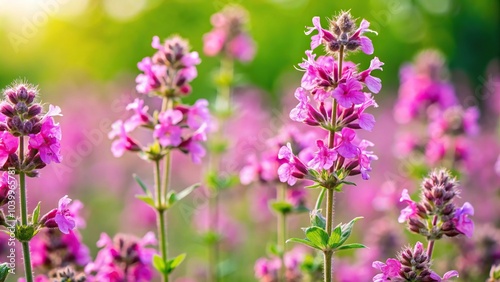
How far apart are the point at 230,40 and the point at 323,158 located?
451cm

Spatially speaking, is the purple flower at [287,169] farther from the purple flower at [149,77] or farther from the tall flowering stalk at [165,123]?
Answer: the purple flower at [149,77]

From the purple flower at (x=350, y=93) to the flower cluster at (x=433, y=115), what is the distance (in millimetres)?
3627

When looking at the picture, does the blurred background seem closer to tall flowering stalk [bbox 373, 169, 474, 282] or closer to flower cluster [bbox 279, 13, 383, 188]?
tall flowering stalk [bbox 373, 169, 474, 282]

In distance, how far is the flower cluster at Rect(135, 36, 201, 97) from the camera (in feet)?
17.1

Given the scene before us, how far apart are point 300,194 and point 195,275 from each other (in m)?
2.82

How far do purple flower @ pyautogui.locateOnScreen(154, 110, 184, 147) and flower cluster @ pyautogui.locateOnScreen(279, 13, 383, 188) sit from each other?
1.01m

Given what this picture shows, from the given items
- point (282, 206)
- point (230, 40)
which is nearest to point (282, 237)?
point (282, 206)

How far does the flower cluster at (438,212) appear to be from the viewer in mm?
4305

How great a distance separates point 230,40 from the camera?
8352mm

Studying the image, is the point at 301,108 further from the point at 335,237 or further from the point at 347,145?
the point at 335,237

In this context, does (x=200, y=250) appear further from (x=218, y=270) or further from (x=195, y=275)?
(x=218, y=270)

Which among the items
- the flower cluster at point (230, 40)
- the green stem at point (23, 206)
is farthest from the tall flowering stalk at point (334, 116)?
the flower cluster at point (230, 40)

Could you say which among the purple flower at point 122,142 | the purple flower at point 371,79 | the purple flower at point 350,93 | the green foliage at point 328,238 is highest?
the purple flower at point 371,79

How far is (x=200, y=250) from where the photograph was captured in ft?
27.8
